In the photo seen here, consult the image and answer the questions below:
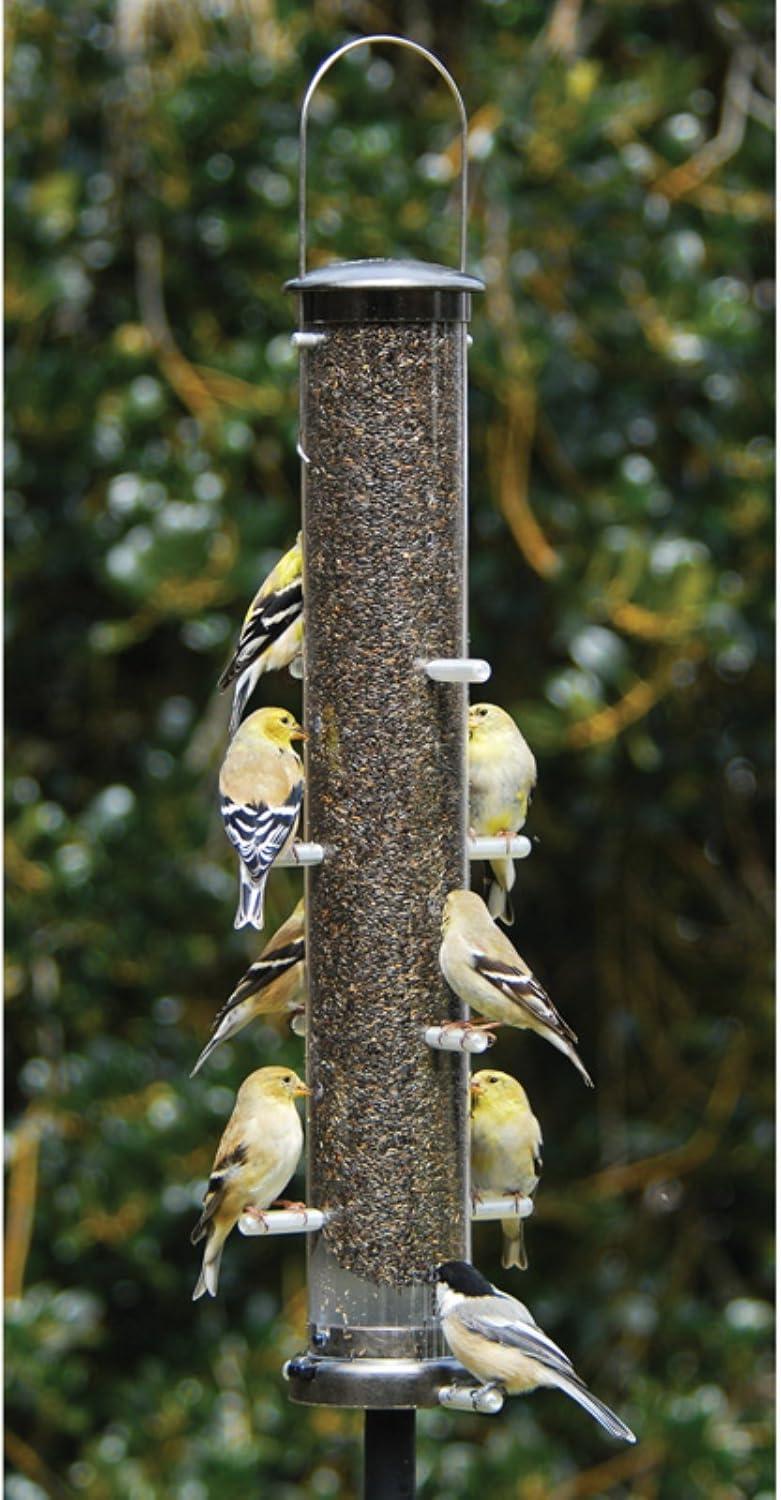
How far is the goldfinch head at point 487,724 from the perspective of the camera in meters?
3.67

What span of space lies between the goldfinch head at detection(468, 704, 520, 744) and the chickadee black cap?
2.17 feet

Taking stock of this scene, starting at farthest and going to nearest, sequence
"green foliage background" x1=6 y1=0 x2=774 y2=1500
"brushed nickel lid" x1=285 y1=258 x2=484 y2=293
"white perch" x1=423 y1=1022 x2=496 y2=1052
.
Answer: "green foliage background" x1=6 y1=0 x2=774 y2=1500 → "brushed nickel lid" x1=285 y1=258 x2=484 y2=293 → "white perch" x1=423 y1=1022 x2=496 y2=1052

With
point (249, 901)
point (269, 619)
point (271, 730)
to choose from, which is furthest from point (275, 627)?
point (249, 901)

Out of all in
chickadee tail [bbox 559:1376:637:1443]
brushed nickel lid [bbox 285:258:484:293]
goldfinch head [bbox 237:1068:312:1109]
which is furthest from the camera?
goldfinch head [bbox 237:1068:312:1109]

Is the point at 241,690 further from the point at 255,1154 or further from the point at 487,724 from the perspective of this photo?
the point at 255,1154

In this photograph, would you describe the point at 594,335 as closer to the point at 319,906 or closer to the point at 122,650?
the point at 122,650

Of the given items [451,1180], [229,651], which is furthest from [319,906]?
[229,651]

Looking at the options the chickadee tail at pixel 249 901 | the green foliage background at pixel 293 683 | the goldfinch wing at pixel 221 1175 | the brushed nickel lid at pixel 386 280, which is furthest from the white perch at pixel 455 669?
the green foliage background at pixel 293 683

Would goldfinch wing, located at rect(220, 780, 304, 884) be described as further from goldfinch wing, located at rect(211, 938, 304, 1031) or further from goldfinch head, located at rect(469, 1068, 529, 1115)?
goldfinch head, located at rect(469, 1068, 529, 1115)

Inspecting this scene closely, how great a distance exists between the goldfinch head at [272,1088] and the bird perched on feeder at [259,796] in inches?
7.8

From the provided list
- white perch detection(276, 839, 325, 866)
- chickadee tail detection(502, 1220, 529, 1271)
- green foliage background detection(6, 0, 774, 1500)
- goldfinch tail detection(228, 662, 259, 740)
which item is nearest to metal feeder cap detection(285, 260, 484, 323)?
goldfinch tail detection(228, 662, 259, 740)

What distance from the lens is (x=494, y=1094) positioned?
3568 millimetres

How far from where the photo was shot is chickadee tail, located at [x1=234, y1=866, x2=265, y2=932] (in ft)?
11.1

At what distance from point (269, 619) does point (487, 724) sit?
0.31 metres
